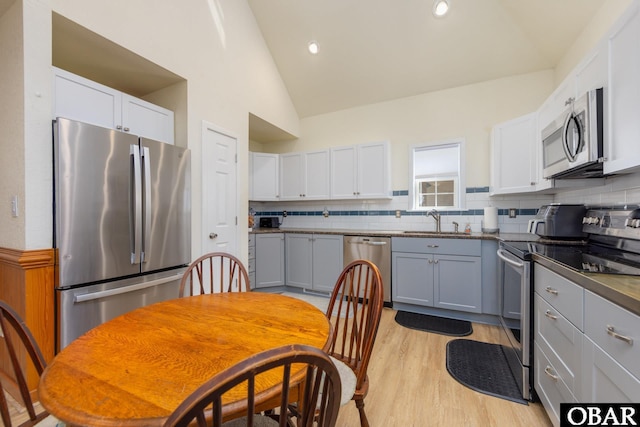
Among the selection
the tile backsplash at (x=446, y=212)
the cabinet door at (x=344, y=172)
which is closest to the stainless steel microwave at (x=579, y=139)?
the tile backsplash at (x=446, y=212)

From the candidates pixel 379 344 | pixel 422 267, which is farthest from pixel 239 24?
pixel 379 344

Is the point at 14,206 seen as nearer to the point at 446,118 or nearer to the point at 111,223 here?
the point at 111,223

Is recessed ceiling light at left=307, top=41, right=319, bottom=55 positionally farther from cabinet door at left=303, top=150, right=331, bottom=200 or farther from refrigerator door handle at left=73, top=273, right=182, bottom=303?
refrigerator door handle at left=73, top=273, right=182, bottom=303

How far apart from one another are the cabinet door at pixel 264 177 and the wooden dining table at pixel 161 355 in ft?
10.2

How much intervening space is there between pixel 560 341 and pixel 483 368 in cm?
87

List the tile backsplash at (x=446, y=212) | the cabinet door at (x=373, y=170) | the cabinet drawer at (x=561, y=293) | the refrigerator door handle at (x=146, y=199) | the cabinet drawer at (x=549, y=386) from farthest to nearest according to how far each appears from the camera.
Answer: the cabinet door at (x=373, y=170) → the refrigerator door handle at (x=146, y=199) → the tile backsplash at (x=446, y=212) → the cabinet drawer at (x=549, y=386) → the cabinet drawer at (x=561, y=293)

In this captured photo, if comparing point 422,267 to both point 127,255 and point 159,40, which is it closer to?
point 127,255

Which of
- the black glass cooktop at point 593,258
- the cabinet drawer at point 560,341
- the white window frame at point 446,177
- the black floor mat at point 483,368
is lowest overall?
the black floor mat at point 483,368

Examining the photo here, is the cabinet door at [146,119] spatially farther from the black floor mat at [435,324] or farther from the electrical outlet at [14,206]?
the black floor mat at [435,324]

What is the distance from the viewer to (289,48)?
3.70 meters

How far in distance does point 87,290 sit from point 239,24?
3.13m

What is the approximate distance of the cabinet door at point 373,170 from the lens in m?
3.68

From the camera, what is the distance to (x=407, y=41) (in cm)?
322

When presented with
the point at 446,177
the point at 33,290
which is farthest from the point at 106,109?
the point at 446,177
